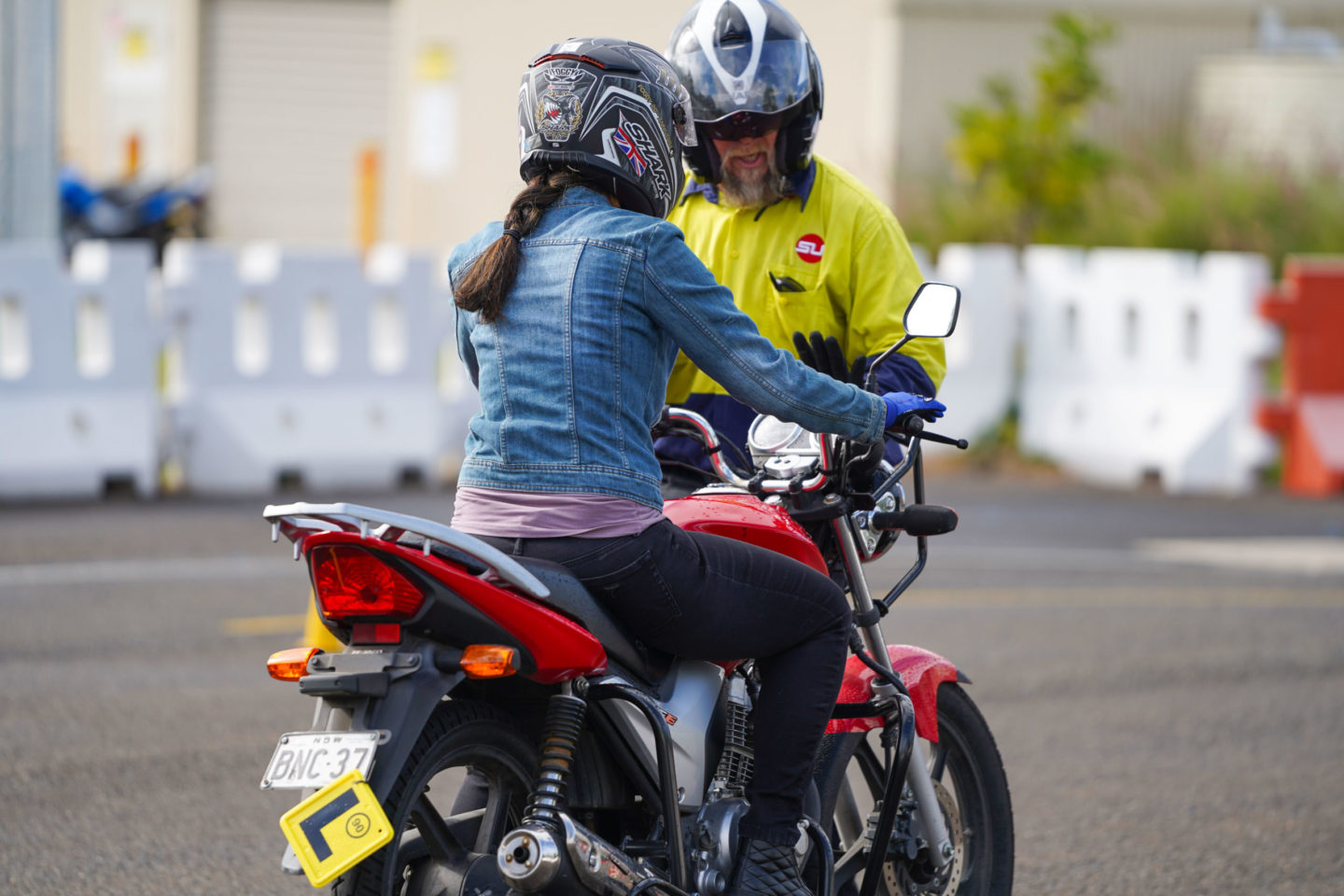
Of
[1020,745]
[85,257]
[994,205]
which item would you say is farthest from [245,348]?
[994,205]

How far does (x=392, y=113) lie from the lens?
26094 millimetres

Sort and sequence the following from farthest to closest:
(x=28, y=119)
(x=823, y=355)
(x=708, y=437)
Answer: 1. (x=28, y=119)
2. (x=823, y=355)
3. (x=708, y=437)

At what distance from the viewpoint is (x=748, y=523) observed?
3756mm

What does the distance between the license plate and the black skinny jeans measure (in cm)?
49

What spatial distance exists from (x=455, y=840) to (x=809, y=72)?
6.54ft

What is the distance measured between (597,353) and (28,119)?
1099 centimetres

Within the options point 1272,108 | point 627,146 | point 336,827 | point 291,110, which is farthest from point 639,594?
point 291,110

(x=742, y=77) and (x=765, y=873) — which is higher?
(x=742, y=77)

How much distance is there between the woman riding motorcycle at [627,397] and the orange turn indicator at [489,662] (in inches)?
10.7

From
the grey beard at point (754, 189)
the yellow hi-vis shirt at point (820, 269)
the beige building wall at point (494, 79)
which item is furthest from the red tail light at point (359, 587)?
the beige building wall at point (494, 79)

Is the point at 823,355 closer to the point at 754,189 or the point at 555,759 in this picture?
the point at 754,189

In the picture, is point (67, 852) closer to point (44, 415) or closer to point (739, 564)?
point (739, 564)

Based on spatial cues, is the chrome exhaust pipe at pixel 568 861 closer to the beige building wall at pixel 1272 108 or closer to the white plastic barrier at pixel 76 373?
the white plastic barrier at pixel 76 373

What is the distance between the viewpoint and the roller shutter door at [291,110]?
87.4 ft
